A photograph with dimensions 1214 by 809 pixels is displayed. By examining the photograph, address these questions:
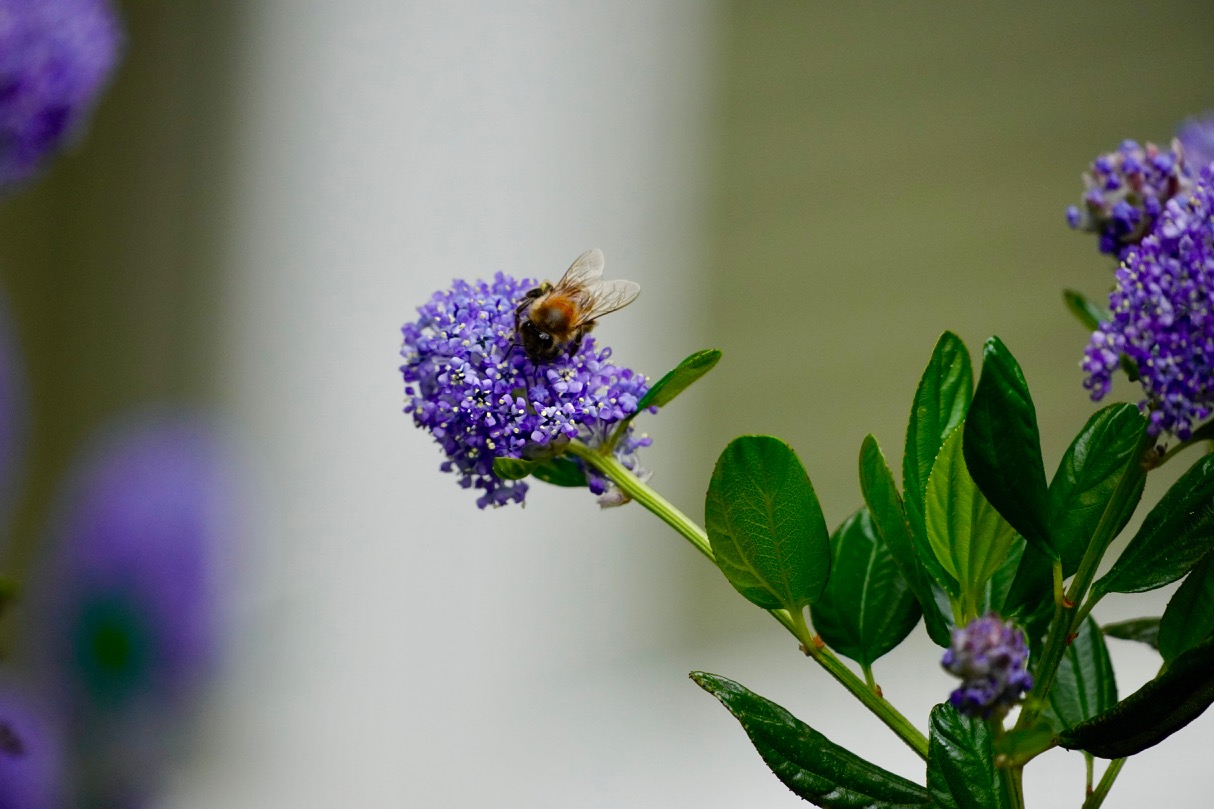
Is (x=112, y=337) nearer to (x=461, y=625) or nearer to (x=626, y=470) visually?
(x=461, y=625)

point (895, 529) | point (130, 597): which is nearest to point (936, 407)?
point (895, 529)

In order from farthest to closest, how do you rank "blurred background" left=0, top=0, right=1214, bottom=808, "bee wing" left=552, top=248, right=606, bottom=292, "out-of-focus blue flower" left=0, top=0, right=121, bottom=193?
"blurred background" left=0, top=0, right=1214, bottom=808, "bee wing" left=552, top=248, right=606, bottom=292, "out-of-focus blue flower" left=0, top=0, right=121, bottom=193

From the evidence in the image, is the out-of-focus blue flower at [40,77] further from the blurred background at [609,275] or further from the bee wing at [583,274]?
the blurred background at [609,275]

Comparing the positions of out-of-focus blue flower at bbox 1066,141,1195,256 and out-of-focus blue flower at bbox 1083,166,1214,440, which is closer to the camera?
out-of-focus blue flower at bbox 1083,166,1214,440

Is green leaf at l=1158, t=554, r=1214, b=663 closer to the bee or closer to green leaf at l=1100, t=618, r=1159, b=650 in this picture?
green leaf at l=1100, t=618, r=1159, b=650

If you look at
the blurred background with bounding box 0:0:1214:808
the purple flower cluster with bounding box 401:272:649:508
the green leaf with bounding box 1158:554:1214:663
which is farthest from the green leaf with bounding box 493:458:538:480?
the blurred background with bounding box 0:0:1214:808
